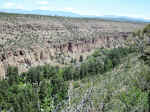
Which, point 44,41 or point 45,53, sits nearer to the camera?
point 45,53

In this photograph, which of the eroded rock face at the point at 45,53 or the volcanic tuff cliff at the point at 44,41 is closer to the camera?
the eroded rock face at the point at 45,53

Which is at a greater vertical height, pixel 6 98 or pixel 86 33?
pixel 86 33

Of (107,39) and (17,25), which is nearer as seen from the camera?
(17,25)

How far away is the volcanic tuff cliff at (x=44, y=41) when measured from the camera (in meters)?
31.7

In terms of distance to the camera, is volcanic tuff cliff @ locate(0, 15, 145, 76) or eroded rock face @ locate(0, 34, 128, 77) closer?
eroded rock face @ locate(0, 34, 128, 77)

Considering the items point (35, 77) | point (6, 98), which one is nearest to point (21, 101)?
point (6, 98)

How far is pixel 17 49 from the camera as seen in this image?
32062mm

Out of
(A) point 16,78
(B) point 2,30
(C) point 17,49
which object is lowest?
(A) point 16,78

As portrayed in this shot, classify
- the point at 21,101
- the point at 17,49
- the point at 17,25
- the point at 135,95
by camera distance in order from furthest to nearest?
the point at 17,25
the point at 17,49
the point at 21,101
the point at 135,95

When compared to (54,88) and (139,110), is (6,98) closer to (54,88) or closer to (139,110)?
(54,88)

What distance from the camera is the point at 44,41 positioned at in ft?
133

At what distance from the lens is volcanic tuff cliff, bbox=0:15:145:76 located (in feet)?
104

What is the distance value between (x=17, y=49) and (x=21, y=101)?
19.9 meters

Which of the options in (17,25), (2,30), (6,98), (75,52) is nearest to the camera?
(6,98)
